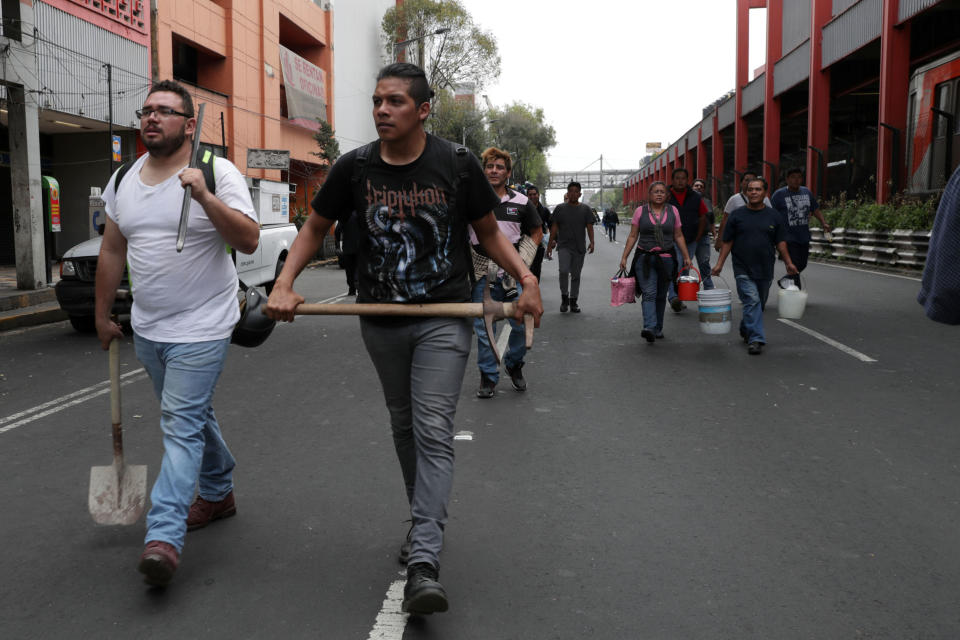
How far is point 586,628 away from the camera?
121 inches

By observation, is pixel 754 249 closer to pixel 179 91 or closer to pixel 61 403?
pixel 61 403

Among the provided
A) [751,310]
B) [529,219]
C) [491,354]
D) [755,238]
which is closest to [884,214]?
[755,238]

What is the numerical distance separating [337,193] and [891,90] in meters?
23.3

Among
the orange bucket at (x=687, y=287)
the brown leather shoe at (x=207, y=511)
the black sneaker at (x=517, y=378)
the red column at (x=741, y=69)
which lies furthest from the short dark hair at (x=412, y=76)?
the red column at (x=741, y=69)

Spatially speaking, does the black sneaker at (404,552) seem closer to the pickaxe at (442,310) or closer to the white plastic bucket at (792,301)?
the pickaxe at (442,310)

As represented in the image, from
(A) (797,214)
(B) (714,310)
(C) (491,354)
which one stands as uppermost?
(A) (797,214)

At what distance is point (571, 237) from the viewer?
12.5 m

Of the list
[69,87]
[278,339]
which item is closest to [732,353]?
[278,339]

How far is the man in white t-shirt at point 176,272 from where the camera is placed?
349 cm

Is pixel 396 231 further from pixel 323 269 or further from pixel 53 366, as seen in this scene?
pixel 323 269

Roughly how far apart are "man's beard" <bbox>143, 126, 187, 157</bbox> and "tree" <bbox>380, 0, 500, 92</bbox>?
158 feet

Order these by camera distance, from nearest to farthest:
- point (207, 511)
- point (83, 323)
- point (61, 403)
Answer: point (207, 511), point (61, 403), point (83, 323)

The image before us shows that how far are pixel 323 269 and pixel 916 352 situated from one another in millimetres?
18149

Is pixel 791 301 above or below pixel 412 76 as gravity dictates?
below
